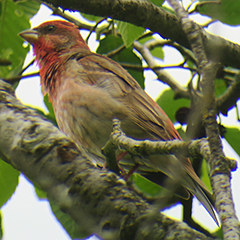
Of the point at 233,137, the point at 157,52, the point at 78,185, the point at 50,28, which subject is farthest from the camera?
the point at 157,52

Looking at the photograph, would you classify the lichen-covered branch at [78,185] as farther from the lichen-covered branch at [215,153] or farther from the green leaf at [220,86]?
the green leaf at [220,86]

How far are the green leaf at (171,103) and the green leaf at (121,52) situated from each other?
0.46 meters

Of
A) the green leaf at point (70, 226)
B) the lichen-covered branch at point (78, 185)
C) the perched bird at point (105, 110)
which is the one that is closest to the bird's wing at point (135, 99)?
the perched bird at point (105, 110)

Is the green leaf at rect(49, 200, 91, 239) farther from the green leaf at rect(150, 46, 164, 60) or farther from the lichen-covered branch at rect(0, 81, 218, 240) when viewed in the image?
the green leaf at rect(150, 46, 164, 60)

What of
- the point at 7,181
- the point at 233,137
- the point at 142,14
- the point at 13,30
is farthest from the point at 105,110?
the point at 13,30

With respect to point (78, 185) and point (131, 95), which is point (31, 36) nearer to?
point (131, 95)

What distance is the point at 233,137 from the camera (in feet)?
10.5

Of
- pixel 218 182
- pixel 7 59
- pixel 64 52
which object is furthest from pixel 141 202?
pixel 64 52

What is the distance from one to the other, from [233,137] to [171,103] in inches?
45.3

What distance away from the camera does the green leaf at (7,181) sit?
3.10 metres

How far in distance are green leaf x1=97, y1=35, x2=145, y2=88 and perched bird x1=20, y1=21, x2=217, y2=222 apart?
163 millimetres

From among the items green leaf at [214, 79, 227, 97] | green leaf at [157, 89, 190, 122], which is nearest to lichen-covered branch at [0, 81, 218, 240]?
Answer: green leaf at [157, 89, 190, 122]

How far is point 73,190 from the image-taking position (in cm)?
184

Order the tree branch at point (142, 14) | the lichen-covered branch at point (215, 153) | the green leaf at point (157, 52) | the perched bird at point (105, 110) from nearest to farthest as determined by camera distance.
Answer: the lichen-covered branch at point (215, 153) → the tree branch at point (142, 14) → the perched bird at point (105, 110) → the green leaf at point (157, 52)
